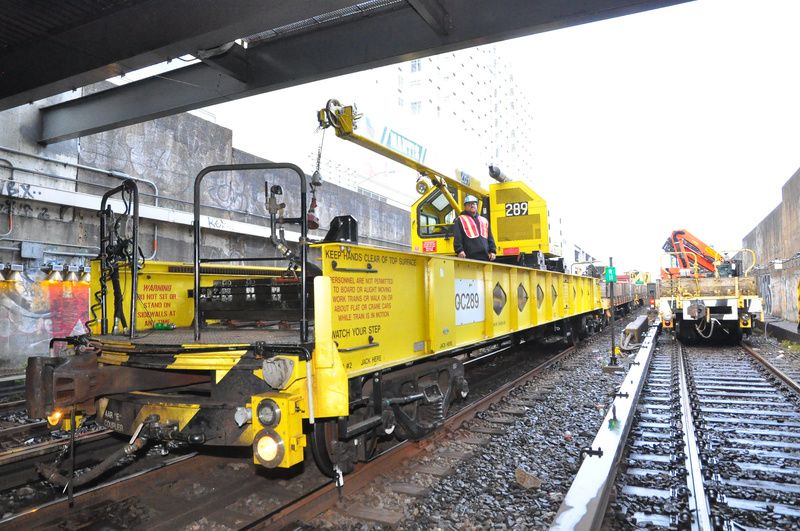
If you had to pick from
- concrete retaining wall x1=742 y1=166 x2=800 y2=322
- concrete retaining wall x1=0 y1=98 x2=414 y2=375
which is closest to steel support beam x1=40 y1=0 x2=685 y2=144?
concrete retaining wall x1=0 y1=98 x2=414 y2=375

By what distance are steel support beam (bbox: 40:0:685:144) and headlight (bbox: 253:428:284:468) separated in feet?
15.9

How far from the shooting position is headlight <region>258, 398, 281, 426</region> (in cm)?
293

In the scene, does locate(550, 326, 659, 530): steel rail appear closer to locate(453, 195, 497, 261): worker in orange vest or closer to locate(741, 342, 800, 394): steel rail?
locate(453, 195, 497, 261): worker in orange vest

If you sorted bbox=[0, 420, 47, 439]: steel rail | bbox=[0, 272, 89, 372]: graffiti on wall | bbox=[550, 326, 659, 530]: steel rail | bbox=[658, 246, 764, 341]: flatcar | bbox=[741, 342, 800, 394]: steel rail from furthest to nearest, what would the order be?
bbox=[658, 246, 764, 341]: flatcar, bbox=[0, 272, 89, 372]: graffiti on wall, bbox=[741, 342, 800, 394]: steel rail, bbox=[0, 420, 47, 439]: steel rail, bbox=[550, 326, 659, 530]: steel rail

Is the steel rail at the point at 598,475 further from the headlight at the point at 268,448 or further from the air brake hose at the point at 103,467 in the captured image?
the air brake hose at the point at 103,467

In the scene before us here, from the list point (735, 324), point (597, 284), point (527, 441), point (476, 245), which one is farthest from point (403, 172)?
point (527, 441)

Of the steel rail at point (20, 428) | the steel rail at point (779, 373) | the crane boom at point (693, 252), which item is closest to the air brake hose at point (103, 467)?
the steel rail at point (20, 428)

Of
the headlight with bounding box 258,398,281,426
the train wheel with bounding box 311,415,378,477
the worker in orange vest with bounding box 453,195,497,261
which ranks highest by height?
the worker in orange vest with bounding box 453,195,497,261

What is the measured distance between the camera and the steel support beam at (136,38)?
560 centimetres

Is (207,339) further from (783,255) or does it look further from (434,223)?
(783,255)

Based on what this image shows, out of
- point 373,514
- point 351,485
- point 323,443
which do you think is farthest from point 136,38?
point 373,514

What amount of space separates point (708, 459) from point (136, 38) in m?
7.87

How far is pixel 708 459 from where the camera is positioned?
459 centimetres

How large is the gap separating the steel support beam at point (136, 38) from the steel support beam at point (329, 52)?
115 cm
